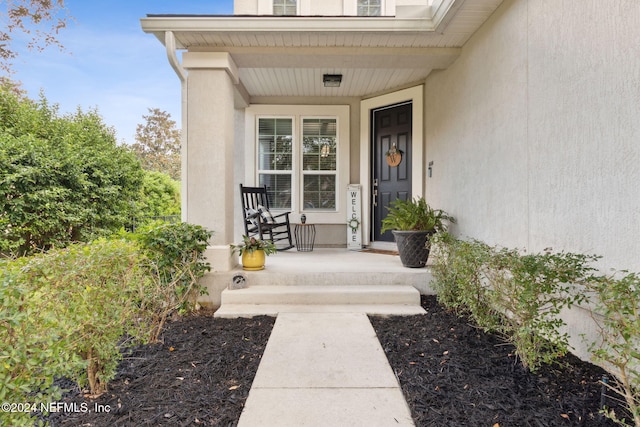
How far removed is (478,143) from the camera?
121 inches

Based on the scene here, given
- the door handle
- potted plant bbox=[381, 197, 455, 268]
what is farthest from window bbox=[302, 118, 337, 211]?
potted plant bbox=[381, 197, 455, 268]

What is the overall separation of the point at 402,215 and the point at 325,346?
1796mm

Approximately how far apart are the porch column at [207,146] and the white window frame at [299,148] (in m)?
2.00

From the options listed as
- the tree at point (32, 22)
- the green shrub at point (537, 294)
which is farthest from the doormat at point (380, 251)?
the tree at point (32, 22)

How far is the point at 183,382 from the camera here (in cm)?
173

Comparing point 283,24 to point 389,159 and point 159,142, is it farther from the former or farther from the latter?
point 159,142

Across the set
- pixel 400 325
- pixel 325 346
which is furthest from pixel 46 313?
pixel 400 325

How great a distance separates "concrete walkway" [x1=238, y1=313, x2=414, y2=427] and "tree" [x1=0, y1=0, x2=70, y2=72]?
702 cm

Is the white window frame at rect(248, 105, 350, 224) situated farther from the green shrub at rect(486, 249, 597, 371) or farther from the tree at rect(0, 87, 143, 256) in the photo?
the green shrub at rect(486, 249, 597, 371)

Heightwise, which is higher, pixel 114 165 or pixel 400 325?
pixel 114 165

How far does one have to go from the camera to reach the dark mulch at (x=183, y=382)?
4.74 ft

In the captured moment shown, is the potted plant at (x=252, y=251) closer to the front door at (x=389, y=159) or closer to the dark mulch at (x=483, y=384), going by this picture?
the dark mulch at (x=483, y=384)

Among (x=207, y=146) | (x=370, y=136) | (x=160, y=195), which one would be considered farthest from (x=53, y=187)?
(x=370, y=136)

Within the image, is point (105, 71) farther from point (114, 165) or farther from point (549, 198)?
point (549, 198)
